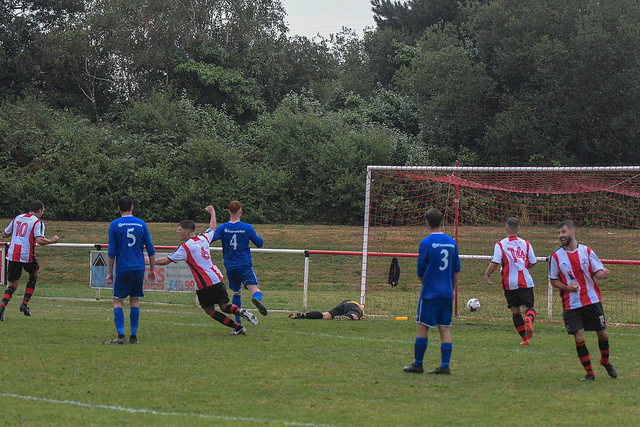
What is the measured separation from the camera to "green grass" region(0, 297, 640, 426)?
6449 mm

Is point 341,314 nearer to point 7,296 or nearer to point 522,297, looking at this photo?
point 522,297

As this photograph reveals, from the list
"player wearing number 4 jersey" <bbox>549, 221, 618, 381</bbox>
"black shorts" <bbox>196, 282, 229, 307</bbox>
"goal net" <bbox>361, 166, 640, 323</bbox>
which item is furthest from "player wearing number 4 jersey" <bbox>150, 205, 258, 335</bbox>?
"goal net" <bbox>361, 166, 640, 323</bbox>

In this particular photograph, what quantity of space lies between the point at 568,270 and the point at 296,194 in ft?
90.2

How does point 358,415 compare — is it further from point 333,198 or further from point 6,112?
point 6,112

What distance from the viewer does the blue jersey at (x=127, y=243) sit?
412 inches

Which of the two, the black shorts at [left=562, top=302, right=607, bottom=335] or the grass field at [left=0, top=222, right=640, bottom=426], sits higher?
the black shorts at [left=562, top=302, right=607, bottom=335]

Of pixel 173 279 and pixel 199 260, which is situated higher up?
pixel 199 260

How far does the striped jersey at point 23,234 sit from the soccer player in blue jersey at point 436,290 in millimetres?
7615

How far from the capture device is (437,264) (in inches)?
336

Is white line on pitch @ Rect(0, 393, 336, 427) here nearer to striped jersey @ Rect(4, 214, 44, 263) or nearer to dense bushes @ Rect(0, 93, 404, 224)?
striped jersey @ Rect(4, 214, 44, 263)

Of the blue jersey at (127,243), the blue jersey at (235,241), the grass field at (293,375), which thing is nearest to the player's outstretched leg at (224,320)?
the grass field at (293,375)

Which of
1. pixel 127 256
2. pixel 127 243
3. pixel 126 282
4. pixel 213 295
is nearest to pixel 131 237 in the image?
pixel 127 243

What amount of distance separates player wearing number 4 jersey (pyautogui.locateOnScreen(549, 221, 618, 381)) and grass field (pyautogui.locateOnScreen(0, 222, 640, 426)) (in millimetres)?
400

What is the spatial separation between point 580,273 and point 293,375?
336 centimetres
